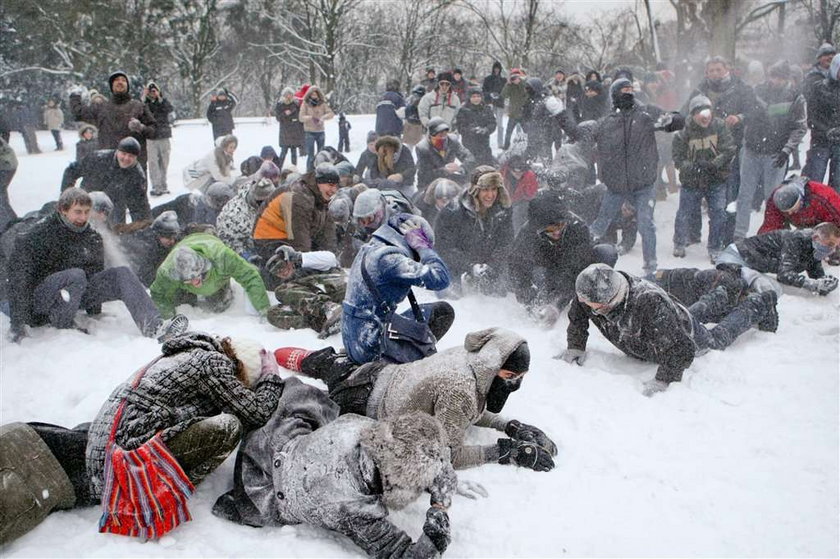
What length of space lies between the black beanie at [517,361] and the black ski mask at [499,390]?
9 cm

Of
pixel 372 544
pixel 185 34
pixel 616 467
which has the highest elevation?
pixel 185 34

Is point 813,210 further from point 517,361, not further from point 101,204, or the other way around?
point 101,204

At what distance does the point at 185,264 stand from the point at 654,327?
12.2 feet

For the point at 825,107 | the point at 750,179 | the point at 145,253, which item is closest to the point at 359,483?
the point at 145,253

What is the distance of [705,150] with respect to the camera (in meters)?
6.61

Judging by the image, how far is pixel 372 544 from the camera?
8.27 feet

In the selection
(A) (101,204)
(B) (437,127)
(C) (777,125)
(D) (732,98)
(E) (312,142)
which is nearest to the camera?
(A) (101,204)

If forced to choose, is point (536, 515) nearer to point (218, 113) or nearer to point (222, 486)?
point (222, 486)

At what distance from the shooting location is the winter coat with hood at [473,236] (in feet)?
20.2

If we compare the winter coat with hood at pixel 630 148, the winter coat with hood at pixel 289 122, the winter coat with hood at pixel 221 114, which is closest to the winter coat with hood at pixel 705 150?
the winter coat with hood at pixel 630 148

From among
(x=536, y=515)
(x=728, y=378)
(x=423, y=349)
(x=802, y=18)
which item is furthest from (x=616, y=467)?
(x=802, y=18)

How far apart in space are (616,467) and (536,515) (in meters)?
0.69

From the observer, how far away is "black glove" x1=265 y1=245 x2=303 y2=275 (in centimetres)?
527

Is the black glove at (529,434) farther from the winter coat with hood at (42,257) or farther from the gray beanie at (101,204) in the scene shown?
the gray beanie at (101,204)
